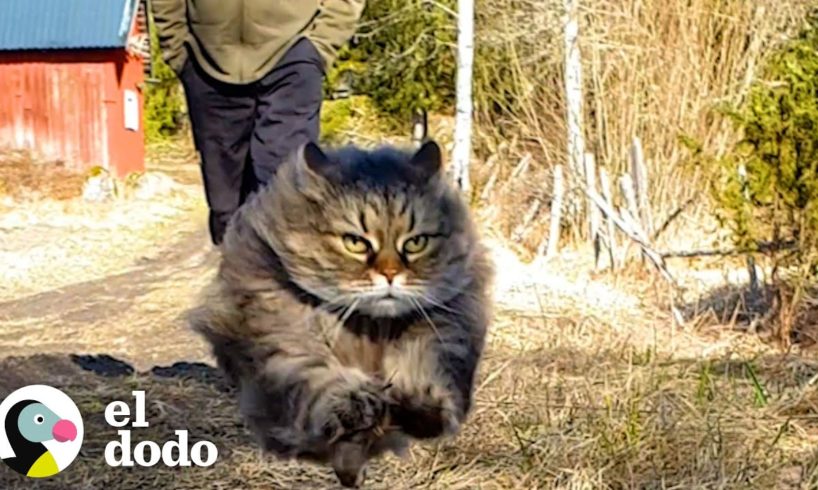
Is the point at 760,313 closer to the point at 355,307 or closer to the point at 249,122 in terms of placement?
the point at 249,122

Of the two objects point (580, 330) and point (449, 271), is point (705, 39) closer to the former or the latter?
point (580, 330)

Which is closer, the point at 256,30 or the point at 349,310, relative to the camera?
the point at 349,310

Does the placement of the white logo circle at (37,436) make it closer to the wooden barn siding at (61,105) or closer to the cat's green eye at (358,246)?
the cat's green eye at (358,246)

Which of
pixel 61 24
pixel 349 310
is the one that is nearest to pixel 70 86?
pixel 61 24

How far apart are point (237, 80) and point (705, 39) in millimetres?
7576

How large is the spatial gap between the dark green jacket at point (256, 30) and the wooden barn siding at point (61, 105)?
12.0 m

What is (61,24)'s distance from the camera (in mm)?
15008

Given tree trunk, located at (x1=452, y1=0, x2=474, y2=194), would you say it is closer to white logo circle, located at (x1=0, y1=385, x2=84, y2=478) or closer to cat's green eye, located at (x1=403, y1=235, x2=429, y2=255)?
white logo circle, located at (x1=0, y1=385, x2=84, y2=478)

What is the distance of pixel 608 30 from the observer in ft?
34.7

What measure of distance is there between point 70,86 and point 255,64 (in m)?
12.3

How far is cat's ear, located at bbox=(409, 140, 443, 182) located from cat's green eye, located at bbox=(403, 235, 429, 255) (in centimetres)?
17

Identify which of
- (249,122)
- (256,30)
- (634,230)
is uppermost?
(256,30)

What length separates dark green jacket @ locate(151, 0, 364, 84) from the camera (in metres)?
3.66

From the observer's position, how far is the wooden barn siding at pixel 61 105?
15289 millimetres
